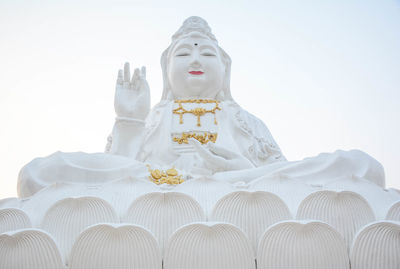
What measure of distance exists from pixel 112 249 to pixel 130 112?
254 cm

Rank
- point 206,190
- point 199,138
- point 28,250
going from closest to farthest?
1. point 28,250
2. point 206,190
3. point 199,138

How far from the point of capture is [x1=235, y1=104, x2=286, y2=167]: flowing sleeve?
6246 mm

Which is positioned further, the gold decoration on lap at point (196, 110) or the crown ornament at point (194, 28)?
the crown ornament at point (194, 28)

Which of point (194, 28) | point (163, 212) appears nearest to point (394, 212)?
point (163, 212)

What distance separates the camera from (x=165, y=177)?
4.98m

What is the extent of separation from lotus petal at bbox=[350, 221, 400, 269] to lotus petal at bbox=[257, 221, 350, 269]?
0.26ft

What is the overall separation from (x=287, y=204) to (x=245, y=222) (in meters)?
0.50

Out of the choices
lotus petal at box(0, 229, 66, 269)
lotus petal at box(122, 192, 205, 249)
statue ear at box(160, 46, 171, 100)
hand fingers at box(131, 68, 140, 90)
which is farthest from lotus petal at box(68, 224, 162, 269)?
statue ear at box(160, 46, 171, 100)

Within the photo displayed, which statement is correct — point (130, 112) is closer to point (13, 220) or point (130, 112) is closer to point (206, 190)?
point (206, 190)

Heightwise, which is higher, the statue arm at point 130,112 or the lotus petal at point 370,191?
the statue arm at point 130,112

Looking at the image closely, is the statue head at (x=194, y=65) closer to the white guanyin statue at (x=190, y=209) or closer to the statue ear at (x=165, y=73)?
the statue ear at (x=165, y=73)

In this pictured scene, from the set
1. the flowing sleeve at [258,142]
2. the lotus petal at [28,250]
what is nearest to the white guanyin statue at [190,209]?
the lotus petal at [28,250]

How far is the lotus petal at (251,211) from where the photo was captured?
352 centimetres

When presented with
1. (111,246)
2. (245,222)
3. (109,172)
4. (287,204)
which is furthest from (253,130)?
(111,246)
